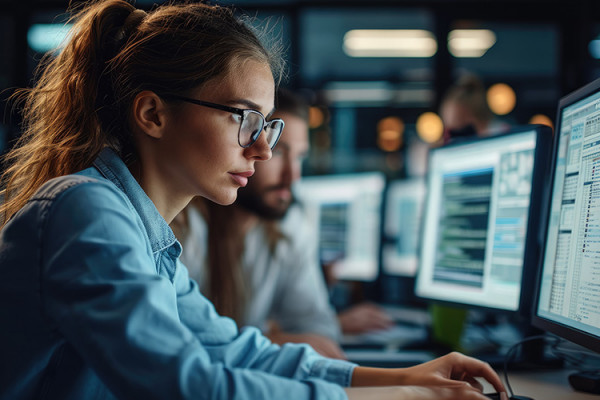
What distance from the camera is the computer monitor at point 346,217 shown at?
2.32 meters

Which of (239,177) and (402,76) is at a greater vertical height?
(402,76)

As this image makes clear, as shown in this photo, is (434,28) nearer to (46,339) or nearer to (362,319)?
(362,319)

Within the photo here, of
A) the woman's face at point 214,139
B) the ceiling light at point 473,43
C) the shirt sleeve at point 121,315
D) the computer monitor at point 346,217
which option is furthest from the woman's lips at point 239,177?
the ceiling light at point 473,43

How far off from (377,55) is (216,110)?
695 centimetres

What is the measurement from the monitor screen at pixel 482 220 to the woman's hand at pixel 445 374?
25 cm

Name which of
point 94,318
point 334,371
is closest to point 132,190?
point 94,318

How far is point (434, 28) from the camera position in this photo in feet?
13.4

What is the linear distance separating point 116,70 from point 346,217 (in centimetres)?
156

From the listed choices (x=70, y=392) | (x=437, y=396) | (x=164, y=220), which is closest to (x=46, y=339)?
(x=70, y=392)

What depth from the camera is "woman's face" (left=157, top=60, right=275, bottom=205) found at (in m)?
0.88

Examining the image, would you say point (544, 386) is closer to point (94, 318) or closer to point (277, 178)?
point (94, 318)

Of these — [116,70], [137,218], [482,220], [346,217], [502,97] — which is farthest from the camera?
[502,97]

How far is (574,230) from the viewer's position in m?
0.88

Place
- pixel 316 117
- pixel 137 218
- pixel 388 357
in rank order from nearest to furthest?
pixel 137 218 < pixel 388 357 < pixel 316 117
